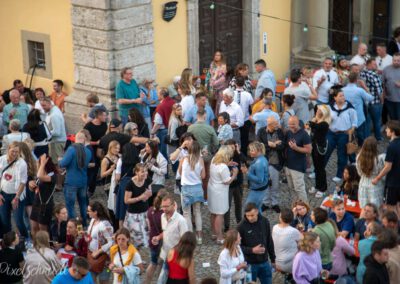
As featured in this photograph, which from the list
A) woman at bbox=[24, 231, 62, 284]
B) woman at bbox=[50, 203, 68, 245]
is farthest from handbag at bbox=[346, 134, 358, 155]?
woman at bbox=[24, 231, 62, 284]

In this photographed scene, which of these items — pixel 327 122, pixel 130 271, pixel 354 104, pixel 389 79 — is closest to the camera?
pixel 130 271

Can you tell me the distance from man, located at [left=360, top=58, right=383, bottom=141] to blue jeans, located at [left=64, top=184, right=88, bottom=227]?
6131mm

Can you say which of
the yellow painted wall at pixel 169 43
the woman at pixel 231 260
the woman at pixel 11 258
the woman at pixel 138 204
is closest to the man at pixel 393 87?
the yellow painted wall at pixel 169 43

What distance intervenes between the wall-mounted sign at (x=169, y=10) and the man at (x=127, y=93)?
187 cm

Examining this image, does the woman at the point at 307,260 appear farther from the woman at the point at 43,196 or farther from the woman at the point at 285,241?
the woman at the point at 43,196

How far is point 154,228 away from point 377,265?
3.08 m

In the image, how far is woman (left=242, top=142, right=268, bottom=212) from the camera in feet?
46.0

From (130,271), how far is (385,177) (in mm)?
4526

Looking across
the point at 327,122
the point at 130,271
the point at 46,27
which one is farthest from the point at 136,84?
the point at 130,271

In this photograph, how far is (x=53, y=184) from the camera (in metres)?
13.9

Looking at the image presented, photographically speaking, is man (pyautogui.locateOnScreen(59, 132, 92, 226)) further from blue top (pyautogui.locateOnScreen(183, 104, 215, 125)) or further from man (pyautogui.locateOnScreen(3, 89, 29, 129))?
man (pyautogui.locateOnScreen(3, 89, 29, 129))

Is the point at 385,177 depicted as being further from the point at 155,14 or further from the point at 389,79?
the point at 155,14

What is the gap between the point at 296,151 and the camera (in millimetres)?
14969

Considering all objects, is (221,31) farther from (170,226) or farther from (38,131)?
(170,226)
